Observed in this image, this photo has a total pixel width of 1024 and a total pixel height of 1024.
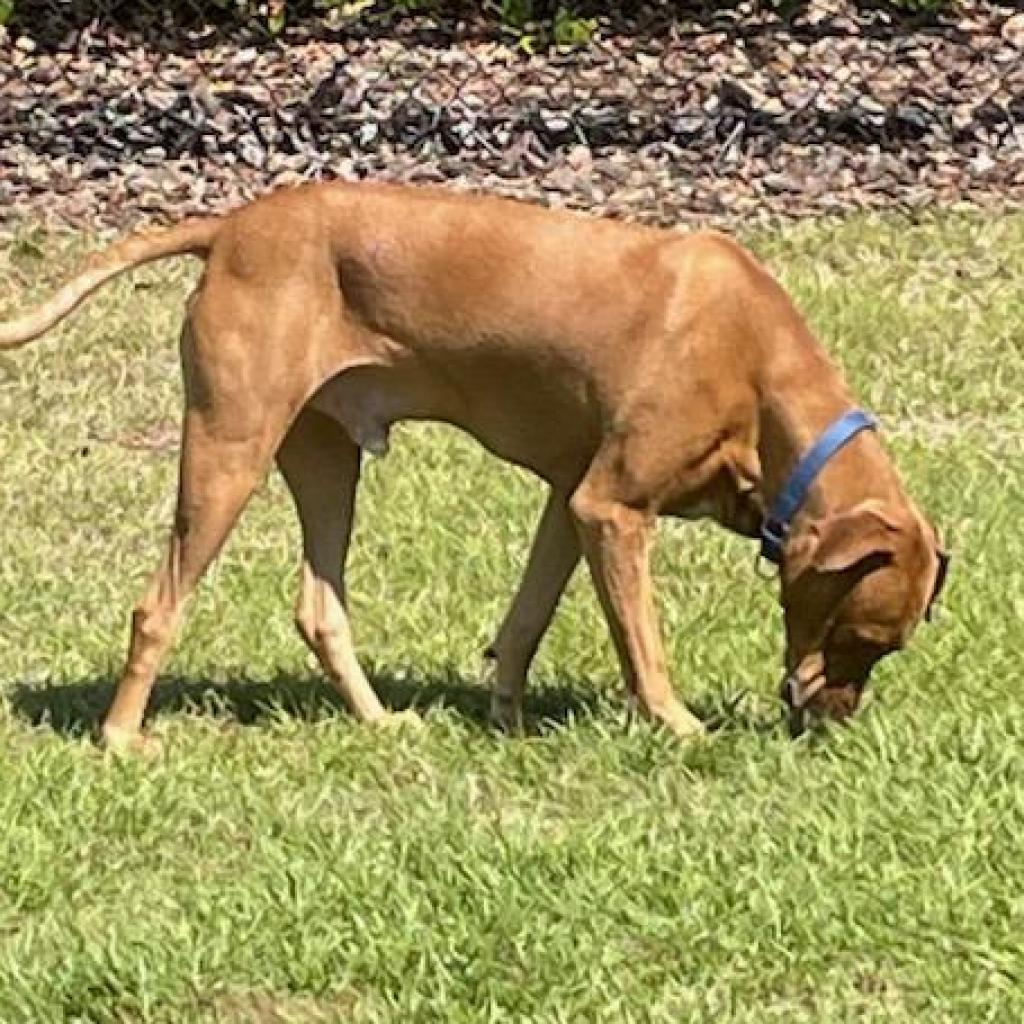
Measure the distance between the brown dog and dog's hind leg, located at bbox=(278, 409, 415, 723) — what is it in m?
0.28

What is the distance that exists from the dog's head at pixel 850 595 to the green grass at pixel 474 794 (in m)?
0.12

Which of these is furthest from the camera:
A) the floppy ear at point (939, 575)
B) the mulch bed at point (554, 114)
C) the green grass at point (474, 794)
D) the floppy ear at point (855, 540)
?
the mulch bed at point (554, 114)

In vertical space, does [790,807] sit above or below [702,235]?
below

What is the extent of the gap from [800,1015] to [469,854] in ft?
2.84

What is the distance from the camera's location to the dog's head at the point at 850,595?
575 centimetres

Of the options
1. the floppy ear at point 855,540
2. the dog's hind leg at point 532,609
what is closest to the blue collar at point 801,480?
the floppy ear at point 855,540

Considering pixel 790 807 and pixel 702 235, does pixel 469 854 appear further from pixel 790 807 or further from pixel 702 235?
pixel 702 235

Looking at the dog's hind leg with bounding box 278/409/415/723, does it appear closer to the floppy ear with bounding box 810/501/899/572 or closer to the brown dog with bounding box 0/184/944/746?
the brown dog with bounding box 0/184/944/746

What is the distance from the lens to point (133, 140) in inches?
466

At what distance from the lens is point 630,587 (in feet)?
19.9

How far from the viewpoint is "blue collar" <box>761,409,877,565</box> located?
5.88 meters

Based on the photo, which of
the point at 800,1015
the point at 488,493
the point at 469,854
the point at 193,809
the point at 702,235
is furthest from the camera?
the point at 488,493

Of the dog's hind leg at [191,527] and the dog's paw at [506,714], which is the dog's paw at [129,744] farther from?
the dog's paw at [506,714]

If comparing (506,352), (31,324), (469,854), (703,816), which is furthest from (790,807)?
(31,324)
